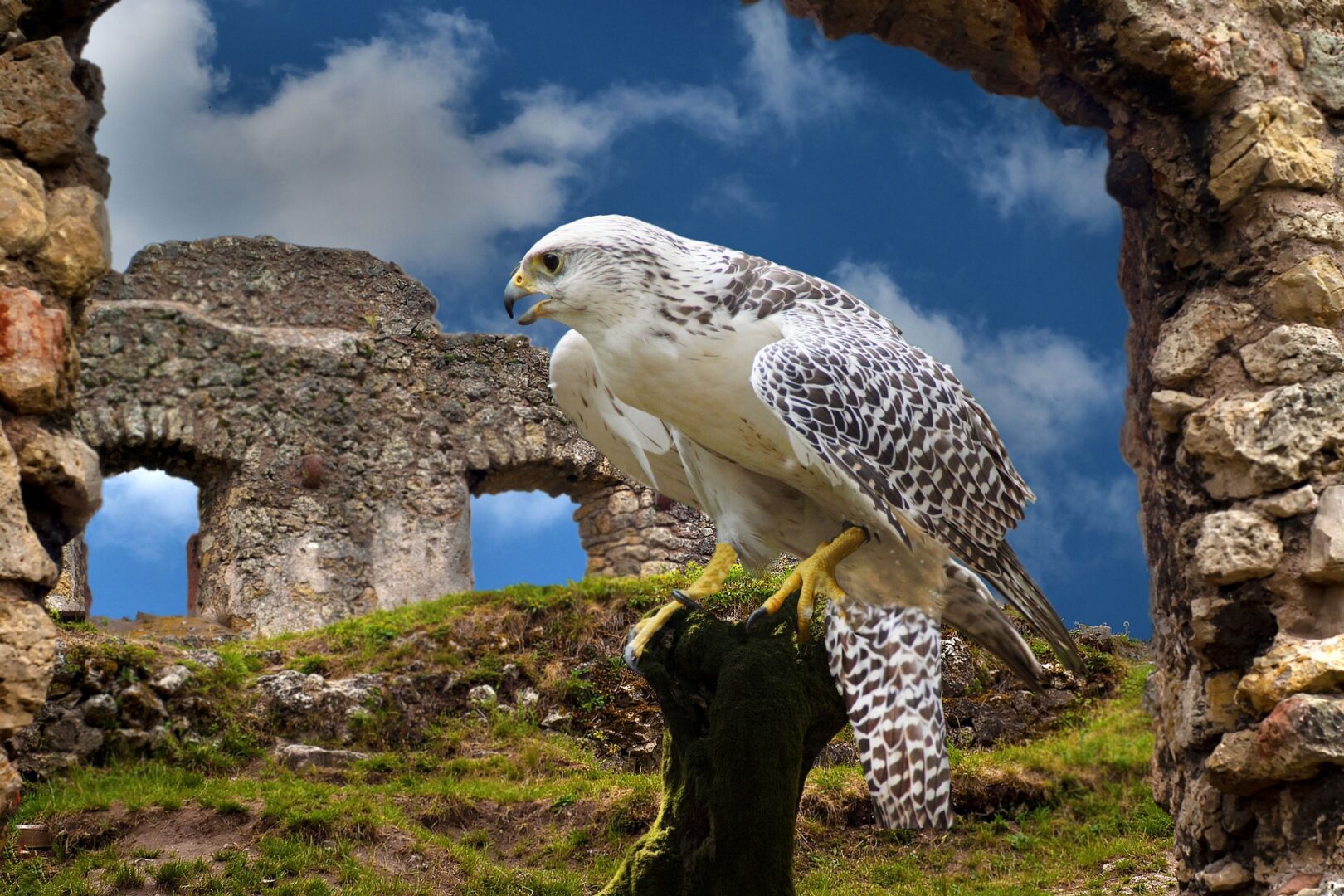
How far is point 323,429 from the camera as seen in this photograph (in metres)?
9.05

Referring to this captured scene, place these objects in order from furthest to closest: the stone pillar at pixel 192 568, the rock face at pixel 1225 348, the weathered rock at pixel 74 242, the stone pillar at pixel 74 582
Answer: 1. the stone pillar at pixel 192 568
2. the stone pillar at pixel 74 582
3. the rock face at pixel 1225 348
4. the weathered rock at pixel 74 242

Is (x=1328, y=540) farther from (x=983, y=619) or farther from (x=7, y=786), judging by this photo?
(x=7, y=786)

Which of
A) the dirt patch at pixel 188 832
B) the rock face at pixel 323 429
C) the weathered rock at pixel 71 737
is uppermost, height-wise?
the rock face at pixel 323 429

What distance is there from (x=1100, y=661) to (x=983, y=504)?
13.9 feet

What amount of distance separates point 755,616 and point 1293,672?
1.22 meters

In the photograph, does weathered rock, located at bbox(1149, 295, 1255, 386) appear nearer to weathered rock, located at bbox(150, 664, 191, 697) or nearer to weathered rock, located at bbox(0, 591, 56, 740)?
weathered rock, located at bbox(0, 591, 56, 740)

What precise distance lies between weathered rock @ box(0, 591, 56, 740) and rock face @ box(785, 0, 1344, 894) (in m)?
2.63

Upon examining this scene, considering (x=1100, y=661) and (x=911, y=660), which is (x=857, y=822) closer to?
(x=1100, y=661)

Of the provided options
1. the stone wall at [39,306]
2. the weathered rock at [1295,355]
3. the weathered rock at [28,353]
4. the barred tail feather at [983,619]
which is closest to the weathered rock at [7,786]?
the stone wall at [39,306]

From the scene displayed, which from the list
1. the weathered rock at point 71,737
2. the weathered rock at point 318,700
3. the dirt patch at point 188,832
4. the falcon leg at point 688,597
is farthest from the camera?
the weathered rock at point 318,700

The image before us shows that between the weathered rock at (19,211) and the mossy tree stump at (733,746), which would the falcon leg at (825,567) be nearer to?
the mossy tree stump at (733,746)

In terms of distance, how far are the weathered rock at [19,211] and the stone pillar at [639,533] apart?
21.1 ft

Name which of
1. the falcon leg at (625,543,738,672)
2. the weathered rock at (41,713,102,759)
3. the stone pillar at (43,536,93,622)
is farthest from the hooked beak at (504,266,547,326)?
the stone pillar at (43,536,93,622)

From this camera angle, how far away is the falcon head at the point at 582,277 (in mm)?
2611
